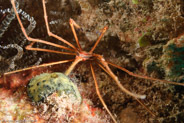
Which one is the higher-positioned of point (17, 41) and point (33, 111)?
point (17, 41)

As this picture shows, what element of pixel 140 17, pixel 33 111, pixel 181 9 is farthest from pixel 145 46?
pixel 33 111

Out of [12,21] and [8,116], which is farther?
[12,21]

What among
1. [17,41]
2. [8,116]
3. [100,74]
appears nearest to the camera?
[8,116]

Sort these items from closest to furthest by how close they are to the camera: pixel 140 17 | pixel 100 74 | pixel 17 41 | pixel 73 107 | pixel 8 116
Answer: pixel 8 116 < pixel 73 107 < pixel 140 17 < pixel 17 41 < pixel 100 74

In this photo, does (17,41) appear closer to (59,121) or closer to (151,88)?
(59,121)

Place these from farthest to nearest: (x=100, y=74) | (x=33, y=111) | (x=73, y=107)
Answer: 1. (x=100, y=74)
2. (x=73, y=107)
3. (x=33, y=111)

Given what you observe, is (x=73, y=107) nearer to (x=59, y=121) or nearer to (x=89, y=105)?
(x=59, y=121)

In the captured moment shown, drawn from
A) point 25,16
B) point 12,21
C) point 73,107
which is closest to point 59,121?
point 73,107

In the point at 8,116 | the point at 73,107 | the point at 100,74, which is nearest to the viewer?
the point at 8,116

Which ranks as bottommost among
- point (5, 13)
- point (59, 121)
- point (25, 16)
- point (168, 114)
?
point (168, 114)
